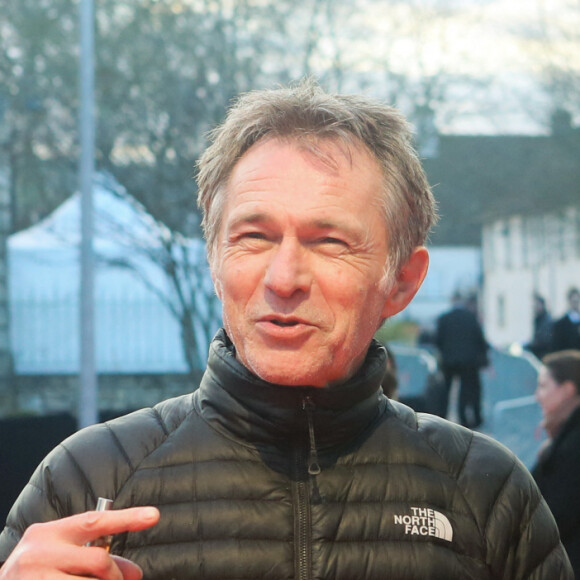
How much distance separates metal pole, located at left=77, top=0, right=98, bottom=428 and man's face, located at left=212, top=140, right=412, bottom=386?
8.58 m

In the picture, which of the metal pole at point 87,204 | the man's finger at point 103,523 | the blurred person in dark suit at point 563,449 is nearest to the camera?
the man's finger at point 103,523

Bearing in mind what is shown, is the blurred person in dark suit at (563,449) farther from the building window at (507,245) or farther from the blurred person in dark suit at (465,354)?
the building window at (507,245)

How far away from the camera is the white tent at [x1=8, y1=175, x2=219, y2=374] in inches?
477

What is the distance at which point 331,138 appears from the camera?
1639 mm

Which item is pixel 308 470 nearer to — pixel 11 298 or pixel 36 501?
pixel 36 501

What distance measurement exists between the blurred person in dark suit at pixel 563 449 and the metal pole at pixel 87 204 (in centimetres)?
549

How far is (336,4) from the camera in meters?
12.4

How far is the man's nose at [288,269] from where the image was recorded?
152cm

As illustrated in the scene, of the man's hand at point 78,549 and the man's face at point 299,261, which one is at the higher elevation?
the man's face at point 299,261

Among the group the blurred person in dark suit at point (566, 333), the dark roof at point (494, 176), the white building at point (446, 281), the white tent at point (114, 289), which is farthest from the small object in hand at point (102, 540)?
the dark roof at point (494, 176)

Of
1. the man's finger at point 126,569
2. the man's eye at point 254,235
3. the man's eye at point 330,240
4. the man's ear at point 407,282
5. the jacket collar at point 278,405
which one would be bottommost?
the man's finger at point 126,569

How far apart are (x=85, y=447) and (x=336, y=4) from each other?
37.4 ft

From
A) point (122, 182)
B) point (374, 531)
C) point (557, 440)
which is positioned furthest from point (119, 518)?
point (122, 182)

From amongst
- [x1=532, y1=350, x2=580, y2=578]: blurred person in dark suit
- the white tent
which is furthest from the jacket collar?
the white tent
